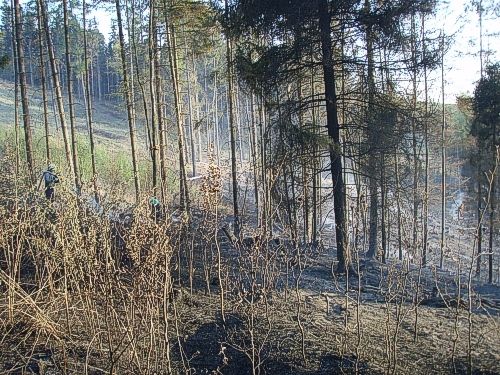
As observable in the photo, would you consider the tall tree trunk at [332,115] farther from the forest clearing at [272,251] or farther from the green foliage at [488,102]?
the green foliage at [488,102]

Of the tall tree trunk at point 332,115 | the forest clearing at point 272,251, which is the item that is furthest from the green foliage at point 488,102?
the tall tree trunk at point 332,115

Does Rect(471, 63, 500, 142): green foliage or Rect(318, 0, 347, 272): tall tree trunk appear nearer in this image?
Rect(318, 0, 347, 272): tall tree trunk

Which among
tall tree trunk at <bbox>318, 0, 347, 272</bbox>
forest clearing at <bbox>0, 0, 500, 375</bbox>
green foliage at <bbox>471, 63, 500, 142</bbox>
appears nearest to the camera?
forest clearing at <bbox>0, 0, 500, 375</bbox>

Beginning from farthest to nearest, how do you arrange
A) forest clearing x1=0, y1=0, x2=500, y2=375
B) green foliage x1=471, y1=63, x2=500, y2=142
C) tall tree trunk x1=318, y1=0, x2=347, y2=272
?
green foliage x1=471, y1=63, x2=500, y2=142 < tall tree trunk x1=318, y1=0, x2=347, y2=272 < forest clearing x1=0, y1=0, x2=500, y2=375

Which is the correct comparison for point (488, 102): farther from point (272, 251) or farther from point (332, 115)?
point (272, 251)

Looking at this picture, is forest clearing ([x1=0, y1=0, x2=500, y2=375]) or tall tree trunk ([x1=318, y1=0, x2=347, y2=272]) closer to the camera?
forest clearing ([x1=0, y1=0, x2=500, y2=375])

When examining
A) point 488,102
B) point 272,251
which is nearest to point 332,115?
point 272,251

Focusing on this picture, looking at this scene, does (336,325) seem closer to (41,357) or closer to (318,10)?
(41,357)

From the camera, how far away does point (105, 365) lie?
4539 mm

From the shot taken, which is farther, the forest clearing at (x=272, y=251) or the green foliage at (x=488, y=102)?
the green foliage at (x=488, y=102)

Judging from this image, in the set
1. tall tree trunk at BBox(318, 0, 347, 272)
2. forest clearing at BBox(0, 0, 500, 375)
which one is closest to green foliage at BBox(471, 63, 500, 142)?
forest clearing at BBox(0, 0, 500, 375)

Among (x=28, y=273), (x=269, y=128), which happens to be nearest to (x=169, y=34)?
(x=269, y=128)

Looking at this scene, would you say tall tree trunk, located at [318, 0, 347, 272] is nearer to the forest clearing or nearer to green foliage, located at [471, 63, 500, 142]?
the forest clearing

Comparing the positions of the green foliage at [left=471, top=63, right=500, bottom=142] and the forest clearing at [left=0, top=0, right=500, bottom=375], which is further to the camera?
the green foliage at [left=471, top=63, right=500, bottom=142]
